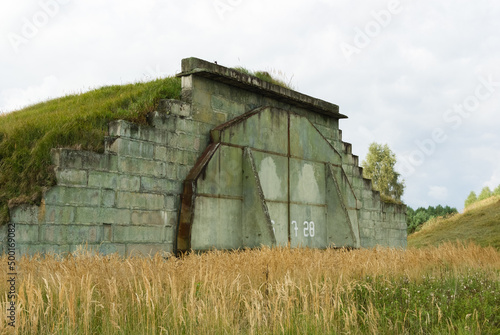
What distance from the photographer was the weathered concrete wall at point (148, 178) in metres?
7.88

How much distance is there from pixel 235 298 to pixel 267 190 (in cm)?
604

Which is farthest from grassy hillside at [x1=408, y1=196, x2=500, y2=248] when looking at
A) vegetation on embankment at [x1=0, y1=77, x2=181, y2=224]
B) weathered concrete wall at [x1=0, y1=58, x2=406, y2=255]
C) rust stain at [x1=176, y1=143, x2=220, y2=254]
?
vegetation on embankment at [x1=0, y1=77, x2=181, y2=224]

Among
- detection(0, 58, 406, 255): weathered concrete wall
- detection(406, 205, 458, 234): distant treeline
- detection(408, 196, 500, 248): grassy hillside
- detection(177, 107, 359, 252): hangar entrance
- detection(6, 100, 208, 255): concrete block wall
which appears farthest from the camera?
detection(406, 205, 458, 234): distant treeline

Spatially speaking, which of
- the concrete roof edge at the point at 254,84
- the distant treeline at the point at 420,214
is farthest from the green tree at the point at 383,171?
the concrete roof edge at the point at 254,84

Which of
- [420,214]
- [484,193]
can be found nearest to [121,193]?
[420,214]

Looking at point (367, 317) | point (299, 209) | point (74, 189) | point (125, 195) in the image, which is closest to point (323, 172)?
point (299, 209)

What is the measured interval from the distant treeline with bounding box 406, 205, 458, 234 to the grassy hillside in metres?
3.87

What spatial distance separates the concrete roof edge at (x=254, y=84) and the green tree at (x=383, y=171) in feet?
125

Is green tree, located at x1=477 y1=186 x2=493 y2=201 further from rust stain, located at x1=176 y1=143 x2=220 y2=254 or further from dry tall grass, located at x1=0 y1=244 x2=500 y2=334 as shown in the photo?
rust stain, located at x1=176 y1=143 x2=220 y2=254

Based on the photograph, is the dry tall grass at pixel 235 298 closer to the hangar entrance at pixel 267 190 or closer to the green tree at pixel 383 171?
the hangar entrance at pixel 267 190

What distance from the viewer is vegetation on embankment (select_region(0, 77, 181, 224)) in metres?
7.96

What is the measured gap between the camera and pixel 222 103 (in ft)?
34.9

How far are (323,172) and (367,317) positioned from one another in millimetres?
7791

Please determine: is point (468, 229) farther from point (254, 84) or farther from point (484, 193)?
point (484, 193)
